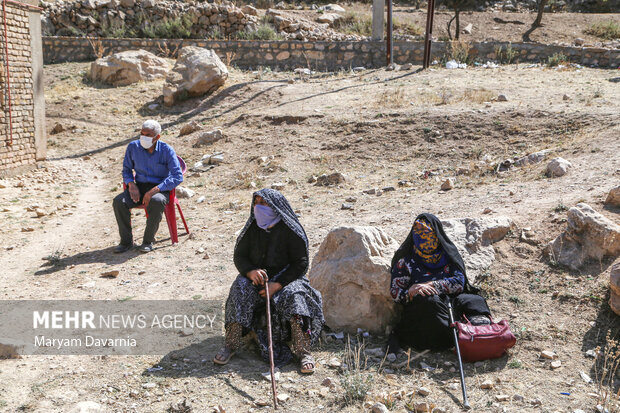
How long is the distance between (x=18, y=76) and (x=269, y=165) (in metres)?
4.41

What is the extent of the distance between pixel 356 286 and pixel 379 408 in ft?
3.89

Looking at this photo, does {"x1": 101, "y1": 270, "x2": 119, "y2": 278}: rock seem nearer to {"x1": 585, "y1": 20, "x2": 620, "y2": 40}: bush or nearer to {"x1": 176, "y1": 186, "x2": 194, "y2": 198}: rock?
{"x1": 176, "y1": 186, "x2": 194, "y2": 198}: rock

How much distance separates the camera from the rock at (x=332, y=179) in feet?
26.4

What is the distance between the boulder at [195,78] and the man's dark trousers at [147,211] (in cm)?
721

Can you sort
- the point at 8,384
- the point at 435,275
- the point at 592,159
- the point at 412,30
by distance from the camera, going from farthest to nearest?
the point at 412,30 < the point at 592,159 < the point at 435,275 < the point at 8,384

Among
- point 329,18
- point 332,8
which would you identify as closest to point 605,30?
point 329,18

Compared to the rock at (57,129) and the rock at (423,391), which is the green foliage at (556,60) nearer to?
the rock at (57,129)

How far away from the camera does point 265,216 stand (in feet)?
12.7

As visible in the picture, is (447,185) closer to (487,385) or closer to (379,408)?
(487,385)

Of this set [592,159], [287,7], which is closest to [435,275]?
[592,159]

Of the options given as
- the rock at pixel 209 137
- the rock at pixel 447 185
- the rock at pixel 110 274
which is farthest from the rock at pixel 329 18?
the rock at pixel 110 274

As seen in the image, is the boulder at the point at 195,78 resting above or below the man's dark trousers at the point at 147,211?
above

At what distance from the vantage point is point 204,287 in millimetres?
5082

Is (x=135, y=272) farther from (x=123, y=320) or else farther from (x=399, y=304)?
(x=399, y=304)
